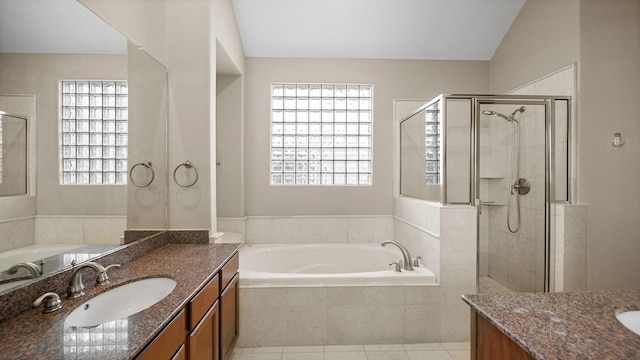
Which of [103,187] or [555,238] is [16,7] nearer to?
[103,187]

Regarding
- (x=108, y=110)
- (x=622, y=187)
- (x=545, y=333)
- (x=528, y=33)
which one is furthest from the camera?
(x=528, y=33)

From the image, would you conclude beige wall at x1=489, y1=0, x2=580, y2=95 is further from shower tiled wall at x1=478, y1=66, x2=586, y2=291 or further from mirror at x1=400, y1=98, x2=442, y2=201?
mirror at x1=400, y1=98, x2=442, y2=201

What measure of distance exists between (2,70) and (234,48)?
2.09 meters

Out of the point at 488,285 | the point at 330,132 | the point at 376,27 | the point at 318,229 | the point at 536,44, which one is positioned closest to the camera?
the point at 488,285

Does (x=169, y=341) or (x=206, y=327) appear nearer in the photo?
(x=169, y=341)

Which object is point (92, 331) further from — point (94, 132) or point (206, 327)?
point (94, 132)

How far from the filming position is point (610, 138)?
2258 millimetres

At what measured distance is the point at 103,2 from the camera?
159 cm

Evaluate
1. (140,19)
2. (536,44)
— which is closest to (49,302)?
(140,19)

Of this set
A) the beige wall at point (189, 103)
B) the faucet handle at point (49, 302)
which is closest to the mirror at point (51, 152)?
the faucet handle at point (49, 302)

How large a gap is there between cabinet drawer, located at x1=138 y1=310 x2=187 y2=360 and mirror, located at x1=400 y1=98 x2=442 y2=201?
80.2 inches

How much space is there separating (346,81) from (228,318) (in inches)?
105

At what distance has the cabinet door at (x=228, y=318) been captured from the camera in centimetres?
176

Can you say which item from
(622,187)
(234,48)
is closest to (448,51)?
(622,187)
